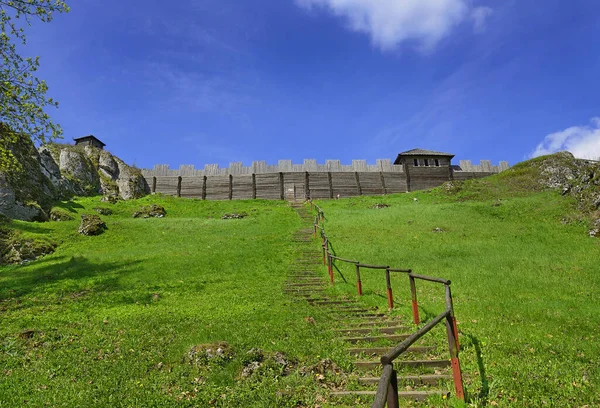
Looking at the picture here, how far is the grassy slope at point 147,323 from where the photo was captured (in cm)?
693

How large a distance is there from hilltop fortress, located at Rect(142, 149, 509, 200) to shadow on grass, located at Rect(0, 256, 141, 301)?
1151 inches

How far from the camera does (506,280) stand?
1432 cm

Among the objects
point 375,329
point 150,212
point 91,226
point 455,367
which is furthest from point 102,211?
point 455,367

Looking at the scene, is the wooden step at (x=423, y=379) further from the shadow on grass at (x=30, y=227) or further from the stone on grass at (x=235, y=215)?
the stone on grass at (x=235, y=215)

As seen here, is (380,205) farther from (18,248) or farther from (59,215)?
(18,248)

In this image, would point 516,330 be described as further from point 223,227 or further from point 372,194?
point 372,194

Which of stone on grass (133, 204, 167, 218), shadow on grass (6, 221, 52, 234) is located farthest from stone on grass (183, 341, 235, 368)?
stone on grass (133, 204, 167, 218)

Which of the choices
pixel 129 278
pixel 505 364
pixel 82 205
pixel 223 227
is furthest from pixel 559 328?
pixel 82 205

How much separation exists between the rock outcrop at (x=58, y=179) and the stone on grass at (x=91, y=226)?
178 inches

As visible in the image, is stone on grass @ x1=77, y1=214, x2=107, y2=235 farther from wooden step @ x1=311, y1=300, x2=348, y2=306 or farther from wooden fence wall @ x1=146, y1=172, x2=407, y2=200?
wooden fence wall @ x1=146, y1=172, x2=407, y2=200

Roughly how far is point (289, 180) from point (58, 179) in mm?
26498

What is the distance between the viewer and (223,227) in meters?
30.8

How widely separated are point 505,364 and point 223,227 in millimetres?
→ 25928

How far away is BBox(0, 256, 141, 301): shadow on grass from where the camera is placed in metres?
15.4
